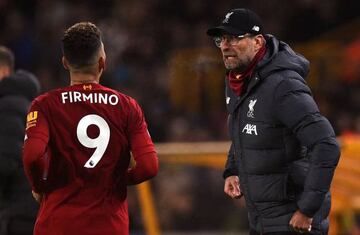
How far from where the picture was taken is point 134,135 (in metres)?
4.76

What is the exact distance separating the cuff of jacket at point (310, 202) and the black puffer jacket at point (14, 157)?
1891mm

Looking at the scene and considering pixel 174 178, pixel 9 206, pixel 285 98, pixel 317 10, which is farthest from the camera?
pixel 317 10

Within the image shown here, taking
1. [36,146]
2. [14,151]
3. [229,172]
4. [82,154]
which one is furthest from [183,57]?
[36,146]

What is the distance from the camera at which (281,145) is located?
5.23 metres

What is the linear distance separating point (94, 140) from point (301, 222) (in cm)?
106

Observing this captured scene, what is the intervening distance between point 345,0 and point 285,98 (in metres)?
9.91

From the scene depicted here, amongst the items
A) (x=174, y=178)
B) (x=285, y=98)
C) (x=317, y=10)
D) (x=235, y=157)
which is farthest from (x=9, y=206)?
(x=317, y=10)

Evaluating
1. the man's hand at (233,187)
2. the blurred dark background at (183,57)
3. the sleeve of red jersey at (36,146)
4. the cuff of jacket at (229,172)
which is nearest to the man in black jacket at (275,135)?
the man's hand at (233,187)

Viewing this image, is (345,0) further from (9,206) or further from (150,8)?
(9,206)

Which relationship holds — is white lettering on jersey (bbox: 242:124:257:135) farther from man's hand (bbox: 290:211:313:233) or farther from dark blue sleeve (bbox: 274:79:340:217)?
man's hand (bbox: 290:211:313:233)

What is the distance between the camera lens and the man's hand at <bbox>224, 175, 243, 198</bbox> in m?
5.62

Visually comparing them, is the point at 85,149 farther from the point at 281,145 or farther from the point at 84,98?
the point at 281,145

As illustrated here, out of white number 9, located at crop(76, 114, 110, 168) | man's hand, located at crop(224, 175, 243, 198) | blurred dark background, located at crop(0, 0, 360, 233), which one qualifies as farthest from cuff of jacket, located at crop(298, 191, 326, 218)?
blurred dark background, located at crop(0, 0, 360, 233)

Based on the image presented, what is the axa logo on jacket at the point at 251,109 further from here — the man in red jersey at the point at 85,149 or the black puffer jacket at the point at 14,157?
the black puffer jacket at the point at 14,157
